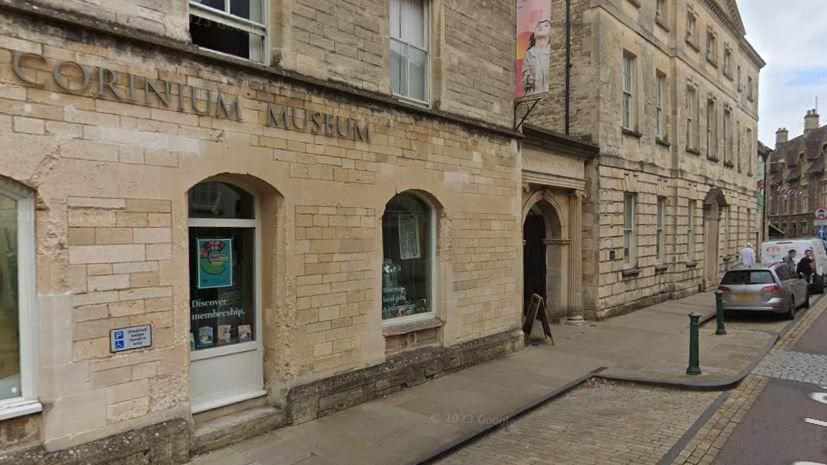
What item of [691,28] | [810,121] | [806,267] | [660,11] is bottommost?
[806,267]

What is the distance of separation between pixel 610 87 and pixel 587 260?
188 inches

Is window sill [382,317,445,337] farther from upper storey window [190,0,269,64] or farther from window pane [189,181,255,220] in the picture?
upper storey window [190,0,269,64]

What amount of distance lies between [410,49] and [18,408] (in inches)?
263

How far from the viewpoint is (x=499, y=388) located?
7.95 meters

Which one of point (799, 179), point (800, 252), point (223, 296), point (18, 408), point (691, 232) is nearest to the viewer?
point (18, 408)

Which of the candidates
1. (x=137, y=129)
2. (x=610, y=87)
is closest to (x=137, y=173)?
(x=137, y=129)

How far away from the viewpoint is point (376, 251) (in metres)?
7.46

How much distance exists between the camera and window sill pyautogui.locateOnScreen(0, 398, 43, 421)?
14.1 feet

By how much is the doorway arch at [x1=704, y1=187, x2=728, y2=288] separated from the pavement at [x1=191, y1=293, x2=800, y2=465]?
904cm

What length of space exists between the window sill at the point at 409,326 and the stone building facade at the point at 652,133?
696 centimetres

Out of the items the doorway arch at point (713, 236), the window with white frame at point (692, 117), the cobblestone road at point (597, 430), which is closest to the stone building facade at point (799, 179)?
the doorway arch at point (713, 236)

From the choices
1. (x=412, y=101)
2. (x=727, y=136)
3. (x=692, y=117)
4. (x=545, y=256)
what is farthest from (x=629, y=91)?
(x=727, y=136)

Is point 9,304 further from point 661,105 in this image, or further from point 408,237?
point 661,105

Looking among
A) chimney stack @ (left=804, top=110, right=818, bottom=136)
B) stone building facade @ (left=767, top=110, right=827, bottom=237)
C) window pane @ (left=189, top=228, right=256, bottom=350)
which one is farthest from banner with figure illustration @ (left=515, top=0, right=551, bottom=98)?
chimney stack @ (left=804, top=110, right=818, bottom=136)
